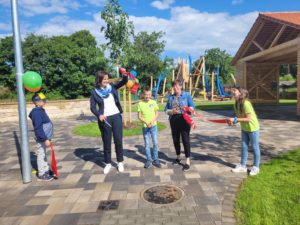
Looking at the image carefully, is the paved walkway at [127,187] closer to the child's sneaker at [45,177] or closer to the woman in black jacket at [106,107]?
the child's sneaker at [45,177]

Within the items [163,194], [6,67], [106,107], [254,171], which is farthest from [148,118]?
[6,67]

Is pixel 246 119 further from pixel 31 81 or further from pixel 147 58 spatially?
pixel 147 58

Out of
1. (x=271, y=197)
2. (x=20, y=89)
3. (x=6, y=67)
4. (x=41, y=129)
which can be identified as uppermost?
(x=6, y=67)

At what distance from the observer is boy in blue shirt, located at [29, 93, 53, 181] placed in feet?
16.2

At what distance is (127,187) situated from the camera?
15.2 feet

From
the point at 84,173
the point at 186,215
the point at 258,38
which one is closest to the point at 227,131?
the point at 84,173

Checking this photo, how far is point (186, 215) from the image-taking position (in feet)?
11.8

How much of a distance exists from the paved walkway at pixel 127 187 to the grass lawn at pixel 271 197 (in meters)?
0.19

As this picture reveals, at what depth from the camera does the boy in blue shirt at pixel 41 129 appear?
493 cm

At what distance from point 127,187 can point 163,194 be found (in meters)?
0.69

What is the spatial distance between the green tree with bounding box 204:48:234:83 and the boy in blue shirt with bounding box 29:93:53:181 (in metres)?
48.0

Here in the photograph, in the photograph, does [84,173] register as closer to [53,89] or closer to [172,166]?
[172,166]

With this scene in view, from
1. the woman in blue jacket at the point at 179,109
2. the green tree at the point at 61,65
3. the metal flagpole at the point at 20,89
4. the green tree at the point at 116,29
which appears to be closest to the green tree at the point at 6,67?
the green tree at the point at 61,65

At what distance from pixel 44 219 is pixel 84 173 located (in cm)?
186
